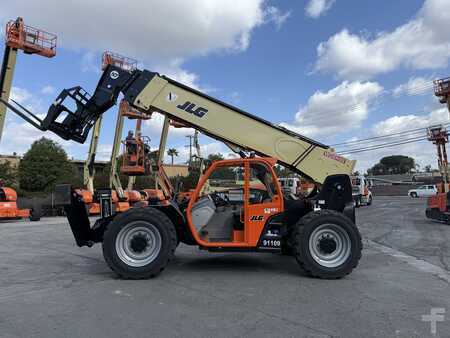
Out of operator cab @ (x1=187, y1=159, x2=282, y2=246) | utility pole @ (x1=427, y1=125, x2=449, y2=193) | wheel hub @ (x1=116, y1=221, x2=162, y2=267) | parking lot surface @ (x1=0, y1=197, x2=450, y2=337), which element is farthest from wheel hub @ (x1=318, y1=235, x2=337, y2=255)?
utility pole @ (x1=427, y1=125, x2=449, y2=193)

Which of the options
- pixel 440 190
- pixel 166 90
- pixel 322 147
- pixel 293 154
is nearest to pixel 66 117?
pixel 166 90

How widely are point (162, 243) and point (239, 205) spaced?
1803 millimetres

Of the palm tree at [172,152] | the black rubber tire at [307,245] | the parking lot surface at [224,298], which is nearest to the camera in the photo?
the parking lot surface at [224,298]

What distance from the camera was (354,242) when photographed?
7051 millimetres

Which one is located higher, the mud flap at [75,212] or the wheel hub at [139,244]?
the mud flap at [75,212]

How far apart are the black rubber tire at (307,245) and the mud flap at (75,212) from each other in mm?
3959

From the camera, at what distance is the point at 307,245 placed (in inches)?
277

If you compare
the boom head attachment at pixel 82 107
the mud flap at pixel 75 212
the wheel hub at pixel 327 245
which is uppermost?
the boom head attachment at pixel 82 107

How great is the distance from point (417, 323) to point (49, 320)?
14.2ft

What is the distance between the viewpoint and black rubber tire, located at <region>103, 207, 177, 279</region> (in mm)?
6965

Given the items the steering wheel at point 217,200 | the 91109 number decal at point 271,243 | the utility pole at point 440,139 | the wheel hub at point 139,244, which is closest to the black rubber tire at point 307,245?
the 91109 number decal at point 271,243

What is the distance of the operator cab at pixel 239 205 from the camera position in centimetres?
737

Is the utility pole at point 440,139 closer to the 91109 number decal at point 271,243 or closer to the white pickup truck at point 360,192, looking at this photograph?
the white pickup truck at point 360,192

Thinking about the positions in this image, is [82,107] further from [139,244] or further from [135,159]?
[135,159]
